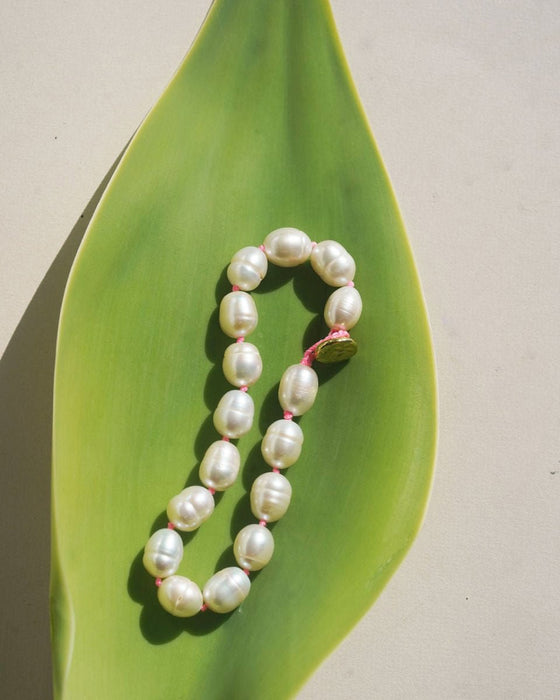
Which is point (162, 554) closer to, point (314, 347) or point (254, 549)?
point (254, 549)

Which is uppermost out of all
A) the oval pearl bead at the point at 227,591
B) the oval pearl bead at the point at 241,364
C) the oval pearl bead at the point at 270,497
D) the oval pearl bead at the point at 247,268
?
the oval pearl bead at the point at 247,268

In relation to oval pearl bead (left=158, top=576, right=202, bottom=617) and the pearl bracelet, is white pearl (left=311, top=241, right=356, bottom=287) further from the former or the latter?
oval pearl bead (left=158, top=576, right=202, bottom=617)

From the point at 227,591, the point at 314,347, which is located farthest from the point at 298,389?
the point at 227,591

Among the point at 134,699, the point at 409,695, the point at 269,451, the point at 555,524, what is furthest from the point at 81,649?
the point at 555,524

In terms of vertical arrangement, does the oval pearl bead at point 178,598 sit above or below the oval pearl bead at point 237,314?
below

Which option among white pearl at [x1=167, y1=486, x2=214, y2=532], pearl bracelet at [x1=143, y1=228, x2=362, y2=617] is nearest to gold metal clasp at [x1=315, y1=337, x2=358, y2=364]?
pearl bracelet at [x1=143, y1=228, x2=362, y2=617]

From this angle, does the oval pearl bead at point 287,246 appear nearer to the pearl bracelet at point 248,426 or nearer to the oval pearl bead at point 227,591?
the pearl bracelet at point 248,426

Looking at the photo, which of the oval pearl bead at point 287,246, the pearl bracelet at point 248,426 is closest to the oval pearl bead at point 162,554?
the pearl bracelet at point 248,426
